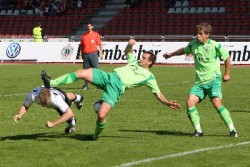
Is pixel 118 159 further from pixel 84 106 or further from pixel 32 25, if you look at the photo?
pixel 32 25

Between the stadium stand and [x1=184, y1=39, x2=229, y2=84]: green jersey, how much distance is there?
31805mm

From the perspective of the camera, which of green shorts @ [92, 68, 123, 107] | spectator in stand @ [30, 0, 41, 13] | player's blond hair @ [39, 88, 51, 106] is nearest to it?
player's blond hair @ [39, 88, 51, 106]

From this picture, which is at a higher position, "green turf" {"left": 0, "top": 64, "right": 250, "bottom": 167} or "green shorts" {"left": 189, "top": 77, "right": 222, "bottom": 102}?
"green shorts" {"left": 189, "top": 77, "right": 222, "bottom": 102}

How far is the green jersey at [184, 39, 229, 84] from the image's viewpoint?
12.9 meters

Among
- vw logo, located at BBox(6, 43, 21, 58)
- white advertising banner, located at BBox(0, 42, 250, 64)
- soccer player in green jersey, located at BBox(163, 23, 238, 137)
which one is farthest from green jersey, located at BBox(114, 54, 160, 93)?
vw logo, located at BBox(6, 43, 21, 58)

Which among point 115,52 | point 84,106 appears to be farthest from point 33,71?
point 84,106

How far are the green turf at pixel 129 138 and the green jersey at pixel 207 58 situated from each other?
1032mm

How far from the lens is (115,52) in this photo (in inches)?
1560

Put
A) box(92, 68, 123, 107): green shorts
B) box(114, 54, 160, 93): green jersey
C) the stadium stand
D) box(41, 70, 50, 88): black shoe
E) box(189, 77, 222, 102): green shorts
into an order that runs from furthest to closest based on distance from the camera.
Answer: the stadium stand < box(189, 77, 222, 102): green shorts < box(114, 54, 160, 93): green jersey < box(92, 68, 123, 107): green shorts < box(41, 70, 50, 88): black shoe

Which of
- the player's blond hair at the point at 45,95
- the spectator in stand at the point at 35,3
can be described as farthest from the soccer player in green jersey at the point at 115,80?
the spectator in stand at the point at 35,3

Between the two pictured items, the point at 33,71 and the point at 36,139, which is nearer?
the point at 36,139

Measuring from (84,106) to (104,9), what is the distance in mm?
34307

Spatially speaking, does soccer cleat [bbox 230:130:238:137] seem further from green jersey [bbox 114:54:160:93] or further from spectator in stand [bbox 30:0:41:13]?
spectator in stand [bbox 30:0:41:13]

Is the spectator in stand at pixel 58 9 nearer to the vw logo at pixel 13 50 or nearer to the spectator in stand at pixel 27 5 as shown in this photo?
the spectator in stand at pixel 27 5
